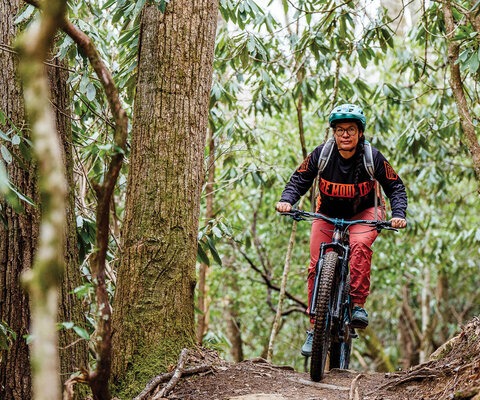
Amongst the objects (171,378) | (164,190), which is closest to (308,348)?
(171,378)

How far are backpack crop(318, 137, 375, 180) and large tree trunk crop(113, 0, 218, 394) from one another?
1.14m

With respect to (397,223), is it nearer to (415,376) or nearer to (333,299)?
(333,299)

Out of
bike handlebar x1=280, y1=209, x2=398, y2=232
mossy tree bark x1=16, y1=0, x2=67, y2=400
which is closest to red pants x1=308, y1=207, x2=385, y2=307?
bike handlebar x1=280, y1=209, x2=398, y2=232

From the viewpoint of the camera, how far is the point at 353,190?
493 cm

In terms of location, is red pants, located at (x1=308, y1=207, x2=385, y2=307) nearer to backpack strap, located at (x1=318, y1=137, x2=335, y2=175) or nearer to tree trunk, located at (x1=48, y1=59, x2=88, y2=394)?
backpack strap, located at (x1=318, y1=137, x2=335, y2=175)

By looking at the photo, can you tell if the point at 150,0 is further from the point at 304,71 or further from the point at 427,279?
the point at 427,279

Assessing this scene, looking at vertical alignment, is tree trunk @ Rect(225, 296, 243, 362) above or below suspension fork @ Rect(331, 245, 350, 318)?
below

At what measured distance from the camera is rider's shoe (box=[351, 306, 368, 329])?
15.9 ft

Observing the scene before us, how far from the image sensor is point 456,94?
537cm

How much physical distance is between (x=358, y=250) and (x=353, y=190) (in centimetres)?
49

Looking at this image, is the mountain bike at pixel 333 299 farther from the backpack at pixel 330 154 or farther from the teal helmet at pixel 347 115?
the teal helmet at pixel 347 115

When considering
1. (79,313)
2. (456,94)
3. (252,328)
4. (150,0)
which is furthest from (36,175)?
(252,328)

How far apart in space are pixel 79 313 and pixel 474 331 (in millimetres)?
2622

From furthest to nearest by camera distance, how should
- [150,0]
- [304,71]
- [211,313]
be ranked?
1. [211,313]
2. [304,71]
3. [150,0]
